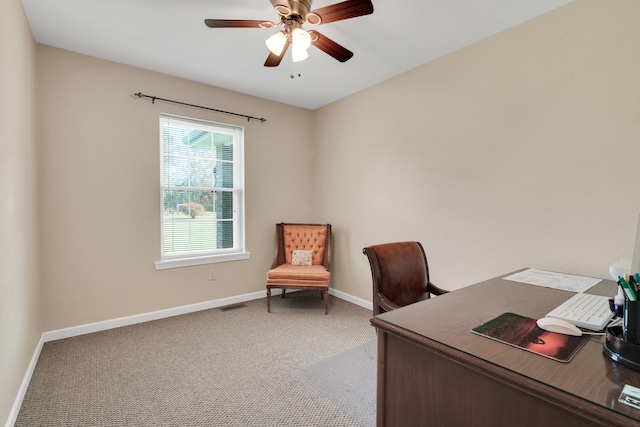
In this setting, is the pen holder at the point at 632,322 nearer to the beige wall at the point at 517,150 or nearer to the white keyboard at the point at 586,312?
the white keyboard at the point at 586,312

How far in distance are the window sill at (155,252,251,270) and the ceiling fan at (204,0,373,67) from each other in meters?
2.36


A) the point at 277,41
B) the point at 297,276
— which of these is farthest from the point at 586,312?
the point at 297,276

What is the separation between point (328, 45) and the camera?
6.58ft

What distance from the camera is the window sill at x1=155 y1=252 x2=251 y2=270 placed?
3.18 meters

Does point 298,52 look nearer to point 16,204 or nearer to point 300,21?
point 300,21

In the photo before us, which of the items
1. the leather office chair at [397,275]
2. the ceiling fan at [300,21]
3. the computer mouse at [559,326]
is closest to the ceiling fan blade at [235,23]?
the ceiling fan at [300,21]

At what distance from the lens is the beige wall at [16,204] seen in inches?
62.2

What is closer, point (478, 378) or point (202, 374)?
point (478, 378)

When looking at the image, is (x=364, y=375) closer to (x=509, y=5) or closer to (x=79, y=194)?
(x=509, y=5)

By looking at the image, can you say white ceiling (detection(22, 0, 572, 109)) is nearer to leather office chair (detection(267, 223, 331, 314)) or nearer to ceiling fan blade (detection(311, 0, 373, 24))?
ceiling fan blade (detection(311, 0, 373, 24))

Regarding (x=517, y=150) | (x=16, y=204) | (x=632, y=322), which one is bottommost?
(x=632, y=322)

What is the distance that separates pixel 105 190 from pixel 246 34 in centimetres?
198

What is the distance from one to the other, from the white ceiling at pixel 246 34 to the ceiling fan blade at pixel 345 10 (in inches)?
16.0

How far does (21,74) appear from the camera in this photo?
6.57ft
